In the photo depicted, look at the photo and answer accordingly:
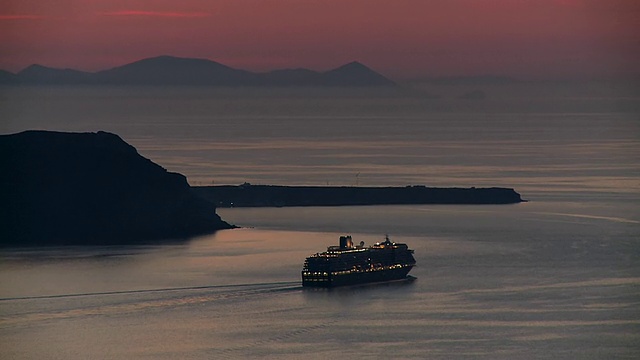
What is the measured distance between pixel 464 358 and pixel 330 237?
94.5 feet

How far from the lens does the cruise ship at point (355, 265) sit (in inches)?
2576

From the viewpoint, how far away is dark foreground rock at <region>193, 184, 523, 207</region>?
326 ft

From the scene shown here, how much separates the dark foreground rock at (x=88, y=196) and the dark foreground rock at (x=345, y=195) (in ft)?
37.8

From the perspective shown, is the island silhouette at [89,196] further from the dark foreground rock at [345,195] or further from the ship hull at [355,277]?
→ the ship hull at [355,277]

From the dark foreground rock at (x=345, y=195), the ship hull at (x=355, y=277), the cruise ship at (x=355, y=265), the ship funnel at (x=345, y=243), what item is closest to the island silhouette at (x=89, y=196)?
the dark foreground rock at (x=345, y=195)

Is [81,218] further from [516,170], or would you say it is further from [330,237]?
[516,170]

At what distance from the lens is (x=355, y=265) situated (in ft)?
222

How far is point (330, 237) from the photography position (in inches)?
3137

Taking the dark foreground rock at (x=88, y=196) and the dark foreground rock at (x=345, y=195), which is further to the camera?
the dark foreground rock at (x=345, y=195)

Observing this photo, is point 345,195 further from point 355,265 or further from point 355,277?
point 355,277

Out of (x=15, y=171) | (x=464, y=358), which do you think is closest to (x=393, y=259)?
(x=464, y=358)

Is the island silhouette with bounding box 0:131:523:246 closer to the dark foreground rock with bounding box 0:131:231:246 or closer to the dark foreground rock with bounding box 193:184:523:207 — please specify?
the dark foreground rock with bounding box 0:131:231:246

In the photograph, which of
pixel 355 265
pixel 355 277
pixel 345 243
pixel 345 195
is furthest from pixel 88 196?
pixel 355 277

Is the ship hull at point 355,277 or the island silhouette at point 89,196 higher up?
the island silhouette at point 89,196
